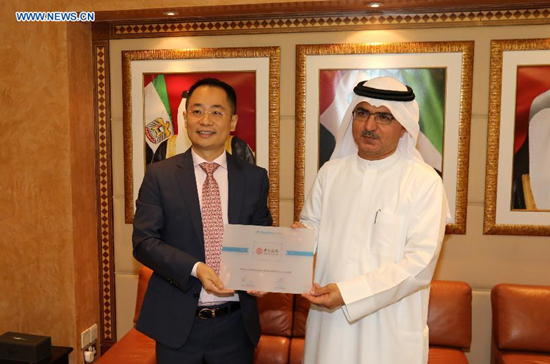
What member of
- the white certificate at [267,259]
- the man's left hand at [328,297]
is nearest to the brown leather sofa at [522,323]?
the man's left hand at [328,297]

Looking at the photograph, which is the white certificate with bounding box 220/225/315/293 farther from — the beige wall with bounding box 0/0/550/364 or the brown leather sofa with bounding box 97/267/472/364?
the beige wall with bounding box 0/0/550/364

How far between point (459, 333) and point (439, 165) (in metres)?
1.13

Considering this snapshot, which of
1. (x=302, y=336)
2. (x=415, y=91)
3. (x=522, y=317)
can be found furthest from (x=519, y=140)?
(x=302, y=336)

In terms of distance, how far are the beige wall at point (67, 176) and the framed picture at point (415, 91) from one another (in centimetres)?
8

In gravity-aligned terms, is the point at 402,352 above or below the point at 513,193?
below

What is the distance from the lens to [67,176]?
3369 mm

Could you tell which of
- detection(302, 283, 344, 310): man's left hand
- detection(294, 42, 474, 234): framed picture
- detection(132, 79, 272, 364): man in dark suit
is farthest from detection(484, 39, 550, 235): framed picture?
detection(132, 79, 272, 364): man in dark suit

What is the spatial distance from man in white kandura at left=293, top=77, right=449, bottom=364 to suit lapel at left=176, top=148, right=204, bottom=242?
469 mm

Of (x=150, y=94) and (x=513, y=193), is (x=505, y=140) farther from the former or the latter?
(x=150, y=94)

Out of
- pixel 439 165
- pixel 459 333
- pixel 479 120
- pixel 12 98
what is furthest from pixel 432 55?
pixel 12 98

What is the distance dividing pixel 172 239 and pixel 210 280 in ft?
0.93

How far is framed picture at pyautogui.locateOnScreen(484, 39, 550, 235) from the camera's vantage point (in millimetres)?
3129

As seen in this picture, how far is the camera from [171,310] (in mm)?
2090

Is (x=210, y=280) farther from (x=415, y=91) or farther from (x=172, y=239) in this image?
(x=415, y=91)
